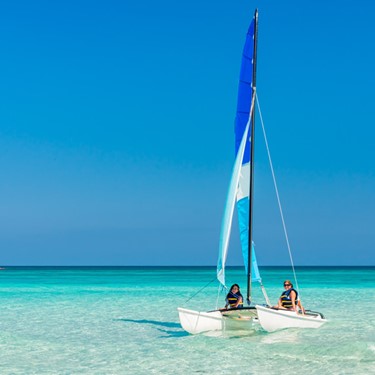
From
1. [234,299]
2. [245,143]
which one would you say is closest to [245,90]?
[245,143]

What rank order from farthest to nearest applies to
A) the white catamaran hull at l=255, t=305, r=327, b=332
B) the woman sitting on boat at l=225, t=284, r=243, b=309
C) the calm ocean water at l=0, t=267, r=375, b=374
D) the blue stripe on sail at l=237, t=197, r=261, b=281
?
the blue stripe on sail at l=237, t=197, r=261, b=281, the woman sitting on boat at l=225, t=284, r=243, b=309, the white catamaran hull at l=255, t=305, r=327, b=332, the calm ocean water at l=0, t=267, r=375, b=374

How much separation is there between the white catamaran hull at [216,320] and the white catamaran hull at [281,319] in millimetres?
260

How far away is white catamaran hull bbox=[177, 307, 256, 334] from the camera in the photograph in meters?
14.9

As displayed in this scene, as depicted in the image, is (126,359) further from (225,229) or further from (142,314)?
(142,314)

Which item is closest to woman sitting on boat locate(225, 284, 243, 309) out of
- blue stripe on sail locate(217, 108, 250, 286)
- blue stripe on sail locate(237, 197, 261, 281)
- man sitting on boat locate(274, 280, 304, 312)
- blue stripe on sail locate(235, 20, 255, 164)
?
blue stripe on sail locate(217, 108, 250, 286)

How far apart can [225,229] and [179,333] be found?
3.72m

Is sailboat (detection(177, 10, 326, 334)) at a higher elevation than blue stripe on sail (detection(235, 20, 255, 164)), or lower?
lower

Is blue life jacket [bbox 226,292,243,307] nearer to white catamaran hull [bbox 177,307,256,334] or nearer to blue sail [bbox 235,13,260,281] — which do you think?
white catamaran hull [bbox 177,307,256,334]

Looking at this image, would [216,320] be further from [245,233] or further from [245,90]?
[245,90]

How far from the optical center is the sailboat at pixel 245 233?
14.9 meters

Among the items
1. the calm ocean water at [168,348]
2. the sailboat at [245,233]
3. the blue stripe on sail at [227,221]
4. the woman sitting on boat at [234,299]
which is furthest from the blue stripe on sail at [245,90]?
the calm ocean water at [168,348]

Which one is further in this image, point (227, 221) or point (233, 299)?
point (233, 299)

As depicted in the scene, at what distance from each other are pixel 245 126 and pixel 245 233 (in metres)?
2.74

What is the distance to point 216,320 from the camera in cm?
1502
